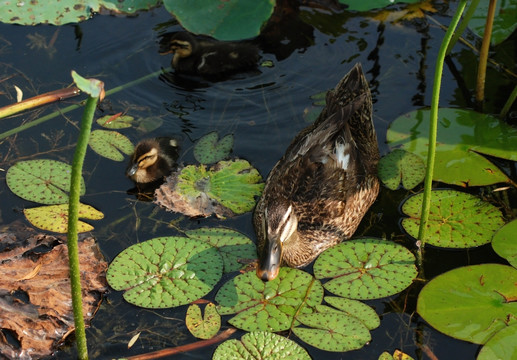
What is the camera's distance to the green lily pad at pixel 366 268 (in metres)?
3.98

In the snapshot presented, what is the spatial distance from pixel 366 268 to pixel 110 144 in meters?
2.06

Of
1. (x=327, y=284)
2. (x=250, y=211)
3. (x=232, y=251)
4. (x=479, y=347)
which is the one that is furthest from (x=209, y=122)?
(x=479, y=347)

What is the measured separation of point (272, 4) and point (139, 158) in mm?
1733

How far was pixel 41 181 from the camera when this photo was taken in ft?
15.3

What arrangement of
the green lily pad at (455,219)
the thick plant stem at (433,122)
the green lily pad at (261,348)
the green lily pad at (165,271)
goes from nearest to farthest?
the thick plant stem at (433,122)
the green lily pad at (261,348)
the green lily pad at (165,271)
the green lily pad at (455,219)

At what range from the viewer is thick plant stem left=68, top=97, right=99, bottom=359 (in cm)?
267

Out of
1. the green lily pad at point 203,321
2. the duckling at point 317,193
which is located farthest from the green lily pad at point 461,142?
the green lily pad at point 203,321

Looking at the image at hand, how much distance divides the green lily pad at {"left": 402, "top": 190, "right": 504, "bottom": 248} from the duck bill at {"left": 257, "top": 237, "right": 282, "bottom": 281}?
920 mm

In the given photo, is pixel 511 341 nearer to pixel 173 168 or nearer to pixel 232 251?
pixel 232 251

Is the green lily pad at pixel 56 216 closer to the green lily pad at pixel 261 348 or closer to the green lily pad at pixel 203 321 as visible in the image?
the green lily pad at pixel 203 321

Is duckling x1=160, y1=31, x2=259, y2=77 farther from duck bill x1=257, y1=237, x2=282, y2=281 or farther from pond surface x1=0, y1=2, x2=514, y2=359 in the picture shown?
duck bill x1=257, y1=237, x2=282, y2=281

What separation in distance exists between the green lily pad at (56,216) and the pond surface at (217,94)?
8cm

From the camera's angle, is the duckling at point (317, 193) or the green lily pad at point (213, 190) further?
the green lily pad at point (213, 190)

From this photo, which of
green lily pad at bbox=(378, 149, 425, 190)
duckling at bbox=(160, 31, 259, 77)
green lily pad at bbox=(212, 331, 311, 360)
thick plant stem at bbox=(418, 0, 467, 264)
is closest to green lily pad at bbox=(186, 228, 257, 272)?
green lily pad at bbox=(212, 331, 311, 360)
